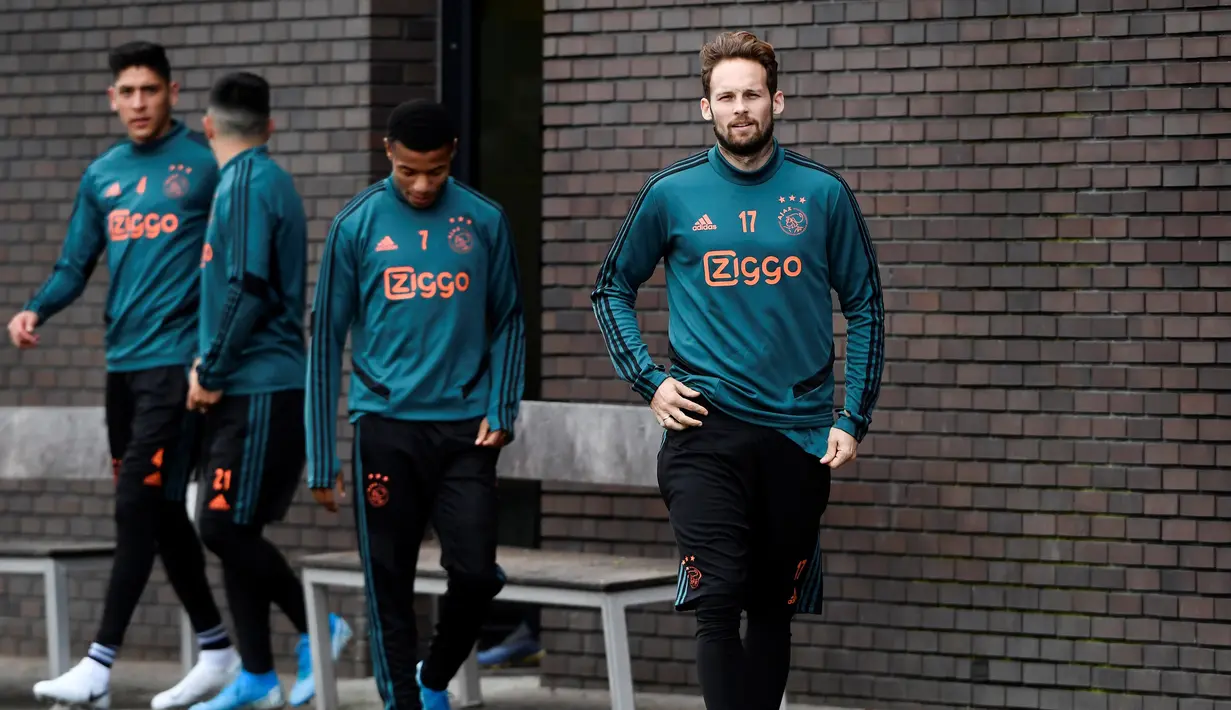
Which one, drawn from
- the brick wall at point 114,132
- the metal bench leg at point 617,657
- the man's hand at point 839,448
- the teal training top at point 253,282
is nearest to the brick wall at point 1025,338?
the metal bench leg at point 617,657

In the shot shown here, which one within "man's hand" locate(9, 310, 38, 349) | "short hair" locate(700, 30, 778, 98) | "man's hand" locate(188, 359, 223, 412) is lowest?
"man's hand" locate(188, 359, 223, 412)

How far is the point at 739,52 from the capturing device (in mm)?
5355

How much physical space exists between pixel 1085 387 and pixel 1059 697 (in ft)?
3.54

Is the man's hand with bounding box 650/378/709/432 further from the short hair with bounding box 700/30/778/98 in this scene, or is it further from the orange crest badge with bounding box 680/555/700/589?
the short hair with bounding box 700/30/778/98

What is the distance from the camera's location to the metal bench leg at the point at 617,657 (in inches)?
254

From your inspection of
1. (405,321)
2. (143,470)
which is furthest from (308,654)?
(405,321)

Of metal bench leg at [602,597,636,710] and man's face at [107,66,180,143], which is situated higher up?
man's face at [107,66,180,143]

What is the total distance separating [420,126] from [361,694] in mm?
2559

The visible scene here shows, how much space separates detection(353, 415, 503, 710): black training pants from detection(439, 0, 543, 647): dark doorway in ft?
7.39

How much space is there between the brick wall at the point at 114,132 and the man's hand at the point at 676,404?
311 centimetres

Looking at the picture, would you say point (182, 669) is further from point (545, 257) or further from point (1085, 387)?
point (1085, 387)

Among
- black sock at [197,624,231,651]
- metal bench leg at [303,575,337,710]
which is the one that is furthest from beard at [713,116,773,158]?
black sock at [197,624,231,651]

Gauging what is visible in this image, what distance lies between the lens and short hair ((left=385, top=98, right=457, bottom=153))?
6230 mm

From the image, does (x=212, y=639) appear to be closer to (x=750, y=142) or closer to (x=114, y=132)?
(x=114, y=132)
